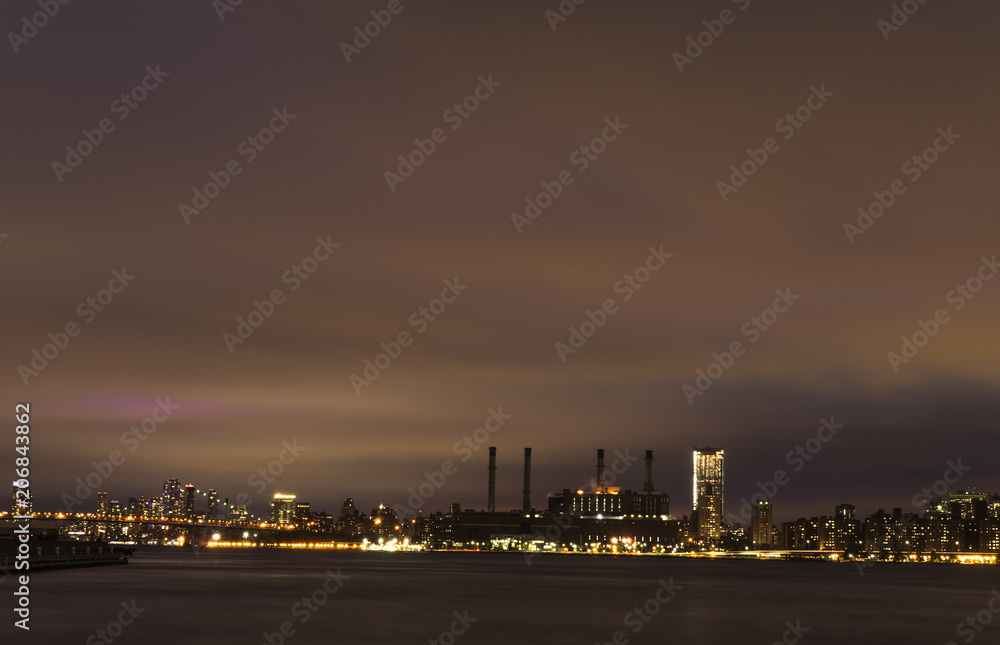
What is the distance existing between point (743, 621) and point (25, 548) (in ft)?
296

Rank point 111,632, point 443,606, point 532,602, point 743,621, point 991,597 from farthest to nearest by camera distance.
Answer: point 991,597, point 532,602, point 443,606, point 743,621, point 111,632

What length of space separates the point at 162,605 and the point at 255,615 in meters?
11.7

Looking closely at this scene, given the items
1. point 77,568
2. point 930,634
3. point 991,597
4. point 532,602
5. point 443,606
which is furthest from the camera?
point 77,568

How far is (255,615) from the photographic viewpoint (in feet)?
228

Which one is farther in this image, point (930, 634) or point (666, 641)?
point (930, 634)

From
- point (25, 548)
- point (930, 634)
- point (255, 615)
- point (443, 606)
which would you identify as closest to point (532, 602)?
point (443, 606)

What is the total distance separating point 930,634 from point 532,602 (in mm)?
32621

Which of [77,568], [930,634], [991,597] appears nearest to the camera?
[930,634]

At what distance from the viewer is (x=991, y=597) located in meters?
120

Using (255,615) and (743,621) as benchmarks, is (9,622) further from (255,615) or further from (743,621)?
(743,621)

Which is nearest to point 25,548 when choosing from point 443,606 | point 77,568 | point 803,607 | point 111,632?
point 77,568

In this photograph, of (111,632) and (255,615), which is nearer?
(111,632)

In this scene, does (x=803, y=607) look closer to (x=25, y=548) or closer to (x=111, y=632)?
(x=111, y=632)

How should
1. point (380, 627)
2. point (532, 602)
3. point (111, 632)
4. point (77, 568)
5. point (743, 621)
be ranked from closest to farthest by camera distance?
point (111, 632) → point (380, 627) → point (743, 621) → point (532, 602) → point (77, 568)
